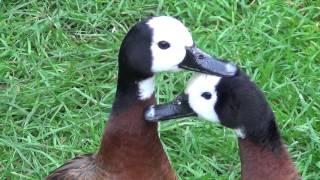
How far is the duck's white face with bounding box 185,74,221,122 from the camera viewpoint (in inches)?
112

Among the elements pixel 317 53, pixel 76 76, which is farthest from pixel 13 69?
pixel 317 53

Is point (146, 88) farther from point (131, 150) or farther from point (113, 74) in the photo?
Answer: point (113, 74)

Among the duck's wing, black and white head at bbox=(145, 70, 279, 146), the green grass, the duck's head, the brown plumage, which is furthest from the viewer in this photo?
the green grass

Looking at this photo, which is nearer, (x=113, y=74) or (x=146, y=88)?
(x=146, y=88)

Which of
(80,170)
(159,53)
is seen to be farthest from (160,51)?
(80,170)

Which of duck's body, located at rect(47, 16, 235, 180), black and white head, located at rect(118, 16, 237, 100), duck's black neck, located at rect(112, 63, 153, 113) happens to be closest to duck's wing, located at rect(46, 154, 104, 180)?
duck's body, located at rect(47, 16, 235, 180)

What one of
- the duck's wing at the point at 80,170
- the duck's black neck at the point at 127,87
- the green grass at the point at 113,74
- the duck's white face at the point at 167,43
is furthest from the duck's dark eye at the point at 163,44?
the green grass at the point at 113,74

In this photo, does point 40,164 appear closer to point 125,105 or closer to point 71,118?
point 71,118

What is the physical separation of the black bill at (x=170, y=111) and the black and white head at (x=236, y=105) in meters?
0.03

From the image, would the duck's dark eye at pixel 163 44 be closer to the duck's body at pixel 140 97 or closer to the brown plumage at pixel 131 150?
the duck's body at pixel 140 97

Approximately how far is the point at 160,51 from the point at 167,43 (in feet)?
0.10

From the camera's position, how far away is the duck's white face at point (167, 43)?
290 cm

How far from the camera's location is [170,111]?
2.99 m

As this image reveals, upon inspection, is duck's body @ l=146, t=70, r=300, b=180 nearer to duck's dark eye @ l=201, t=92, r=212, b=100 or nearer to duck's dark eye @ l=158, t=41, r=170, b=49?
duck's dark eye @ l=201, t=92, r=212, b=100
